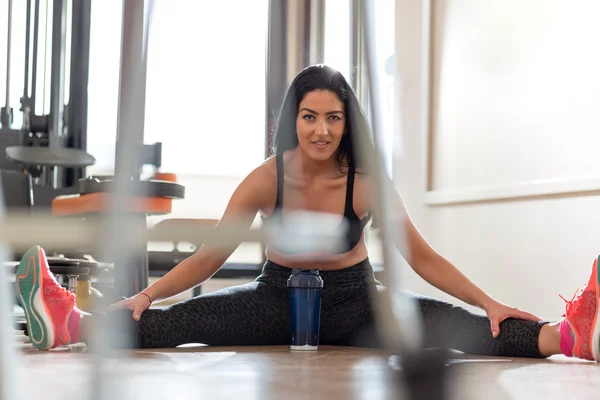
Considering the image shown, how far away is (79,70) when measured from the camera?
3.01 meters

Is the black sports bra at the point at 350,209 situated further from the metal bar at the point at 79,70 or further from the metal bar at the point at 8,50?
the metal bar at the point at 8,50

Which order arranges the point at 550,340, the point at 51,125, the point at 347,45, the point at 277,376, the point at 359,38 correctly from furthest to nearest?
the point at 51,125 → the point at 550,340 → the point at 277,376 → the point at 347,45 → the point at 359,38

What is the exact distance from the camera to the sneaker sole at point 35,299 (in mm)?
1614

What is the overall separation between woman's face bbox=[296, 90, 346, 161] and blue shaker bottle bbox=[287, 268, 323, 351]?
30 cm

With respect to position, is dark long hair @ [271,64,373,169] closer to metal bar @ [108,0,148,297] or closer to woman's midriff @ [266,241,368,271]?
woman's midriff @ [266,241,368,271]

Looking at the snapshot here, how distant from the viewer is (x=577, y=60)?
272cm

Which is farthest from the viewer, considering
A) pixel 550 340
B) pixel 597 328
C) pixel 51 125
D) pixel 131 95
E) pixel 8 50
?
pixel 8 50

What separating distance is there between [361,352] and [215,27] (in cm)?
149

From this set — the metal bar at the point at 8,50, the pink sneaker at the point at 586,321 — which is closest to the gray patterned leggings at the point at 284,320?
the pink sneaker at the point at 586,321

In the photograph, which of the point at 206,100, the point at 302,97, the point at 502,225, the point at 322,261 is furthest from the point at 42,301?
the point at 206,100

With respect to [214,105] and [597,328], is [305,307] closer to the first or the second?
[597,328]

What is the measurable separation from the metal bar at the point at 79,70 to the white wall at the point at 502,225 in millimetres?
1314

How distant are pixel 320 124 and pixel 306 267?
1.16ft

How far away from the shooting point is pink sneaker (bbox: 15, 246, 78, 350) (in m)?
1.62
